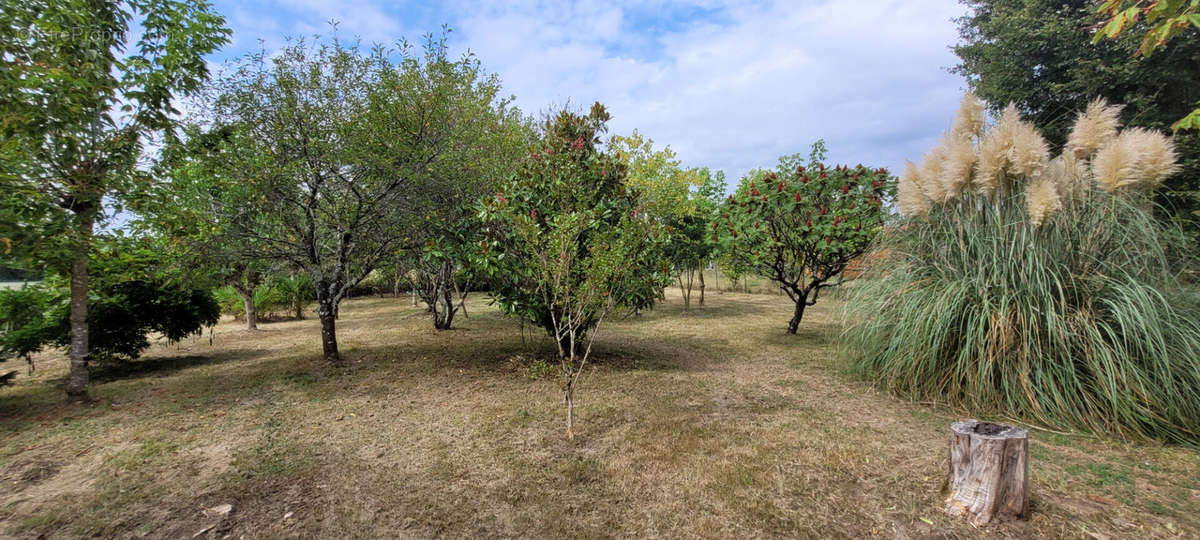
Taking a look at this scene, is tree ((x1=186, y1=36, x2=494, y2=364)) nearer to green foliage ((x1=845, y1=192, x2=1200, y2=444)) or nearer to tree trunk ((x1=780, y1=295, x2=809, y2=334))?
green foliage ((x1=845, y1=192, x2=1200, y2=444))

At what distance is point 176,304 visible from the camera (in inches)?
246

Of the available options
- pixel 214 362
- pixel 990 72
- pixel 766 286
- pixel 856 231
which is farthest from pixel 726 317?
pixel 214 362

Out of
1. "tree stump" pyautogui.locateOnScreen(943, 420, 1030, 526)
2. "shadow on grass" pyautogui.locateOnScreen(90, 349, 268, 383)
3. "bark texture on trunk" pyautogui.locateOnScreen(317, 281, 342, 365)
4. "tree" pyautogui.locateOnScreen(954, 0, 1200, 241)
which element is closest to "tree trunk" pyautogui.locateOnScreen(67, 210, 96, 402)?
"shadow on grass" pyautogui.locateOnScreen(90, 349, 268, 383)

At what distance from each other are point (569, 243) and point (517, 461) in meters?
1.71

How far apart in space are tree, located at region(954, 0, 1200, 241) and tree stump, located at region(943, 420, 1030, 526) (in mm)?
9696

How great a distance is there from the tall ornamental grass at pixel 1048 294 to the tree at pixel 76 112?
7.28 metres

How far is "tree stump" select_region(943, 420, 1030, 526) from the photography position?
2.28 metres

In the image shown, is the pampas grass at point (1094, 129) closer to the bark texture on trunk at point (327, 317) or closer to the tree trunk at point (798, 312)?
the tree trunk at point (798, 312)

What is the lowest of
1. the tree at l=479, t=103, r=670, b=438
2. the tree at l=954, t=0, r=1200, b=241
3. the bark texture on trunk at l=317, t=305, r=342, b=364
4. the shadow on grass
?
the shadow on grass

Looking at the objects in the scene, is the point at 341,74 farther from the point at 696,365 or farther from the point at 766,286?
the point at 766,286

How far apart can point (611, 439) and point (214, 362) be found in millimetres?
6565

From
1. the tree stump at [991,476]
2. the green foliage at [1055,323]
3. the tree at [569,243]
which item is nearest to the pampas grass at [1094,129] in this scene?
the green foliage at [1055,323]

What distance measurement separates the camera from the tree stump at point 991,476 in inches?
89.6

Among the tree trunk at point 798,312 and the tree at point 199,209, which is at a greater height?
the tree at point 199,209
